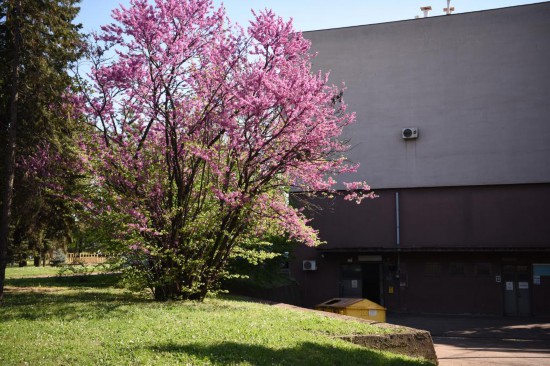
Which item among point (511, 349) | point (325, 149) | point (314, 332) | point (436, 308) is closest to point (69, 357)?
point (314, 332)

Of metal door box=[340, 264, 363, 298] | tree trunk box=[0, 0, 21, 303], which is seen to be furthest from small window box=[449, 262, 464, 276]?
tree trunk box=[0, 0, 21, 303]

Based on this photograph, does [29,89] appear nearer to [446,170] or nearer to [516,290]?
[446,170]

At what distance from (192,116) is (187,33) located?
7.18ft

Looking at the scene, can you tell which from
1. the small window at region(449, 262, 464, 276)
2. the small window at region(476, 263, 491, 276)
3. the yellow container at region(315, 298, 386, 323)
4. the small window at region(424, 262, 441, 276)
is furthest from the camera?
the small window at region(424, 262, 441, 276)

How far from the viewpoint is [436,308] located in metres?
30.2

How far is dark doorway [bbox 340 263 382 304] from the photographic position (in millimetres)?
31359

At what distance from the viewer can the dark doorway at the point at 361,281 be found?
31.4 m

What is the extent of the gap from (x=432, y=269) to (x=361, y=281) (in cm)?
397

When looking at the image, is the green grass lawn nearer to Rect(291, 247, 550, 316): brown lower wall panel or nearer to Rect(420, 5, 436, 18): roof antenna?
Rect(291, 247, 550, 316): brown lower wall panel

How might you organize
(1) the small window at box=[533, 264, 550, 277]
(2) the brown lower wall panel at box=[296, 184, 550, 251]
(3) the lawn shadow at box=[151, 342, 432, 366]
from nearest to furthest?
(3) the lawn shadow at box=[151, 342, 432, 366] < (1) the small window at box=[533, 264, 550, 277] < (2) the brown lower wall panel at box=[296, 184, 550, 251]

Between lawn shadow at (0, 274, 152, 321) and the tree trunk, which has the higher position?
the tree trunk

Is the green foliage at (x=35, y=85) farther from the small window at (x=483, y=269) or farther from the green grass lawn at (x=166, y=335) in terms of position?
the small window at (x=483, y=269)

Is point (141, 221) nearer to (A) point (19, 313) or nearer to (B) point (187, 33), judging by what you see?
(A) point (19, 313)

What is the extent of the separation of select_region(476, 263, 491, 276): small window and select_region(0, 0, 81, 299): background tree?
21826 millimetres
